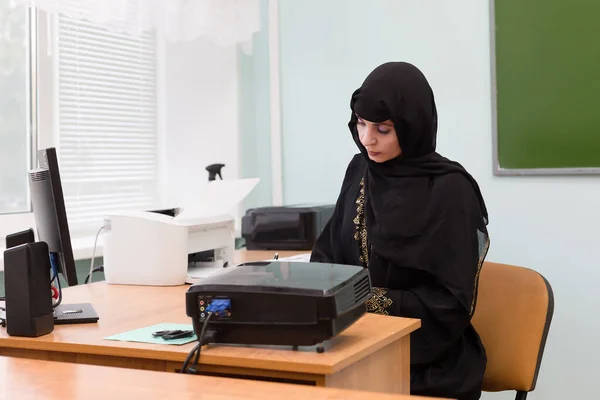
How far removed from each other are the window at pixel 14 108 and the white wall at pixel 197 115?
0.71m

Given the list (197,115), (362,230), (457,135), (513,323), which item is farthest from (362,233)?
(197,115)

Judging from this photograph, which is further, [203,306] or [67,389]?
[203,306]

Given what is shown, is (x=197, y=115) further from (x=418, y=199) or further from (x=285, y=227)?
(x=418, y=199)

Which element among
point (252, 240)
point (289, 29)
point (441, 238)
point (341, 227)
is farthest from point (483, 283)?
point (289, 29)

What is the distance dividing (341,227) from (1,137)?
1.35m

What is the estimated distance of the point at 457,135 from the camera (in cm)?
302

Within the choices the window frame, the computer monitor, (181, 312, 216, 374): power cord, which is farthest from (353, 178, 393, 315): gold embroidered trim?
the window frame

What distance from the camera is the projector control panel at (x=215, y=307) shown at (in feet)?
4.60

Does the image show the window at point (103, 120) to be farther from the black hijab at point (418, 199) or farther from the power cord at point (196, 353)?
the power cord at point (196, 353)

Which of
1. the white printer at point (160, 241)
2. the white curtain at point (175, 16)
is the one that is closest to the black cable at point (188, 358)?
the white printer at point (160, 241)

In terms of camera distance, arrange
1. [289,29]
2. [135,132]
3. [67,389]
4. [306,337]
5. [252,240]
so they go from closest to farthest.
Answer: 1. [67,389]
2. [306,337]
3. [252,240]
4. [135,132]
5. [289,29]

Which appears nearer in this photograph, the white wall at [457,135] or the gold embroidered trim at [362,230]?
the gold embroidered trim at [362,230]

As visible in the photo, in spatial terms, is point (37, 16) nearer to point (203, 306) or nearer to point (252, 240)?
point (252, 240)

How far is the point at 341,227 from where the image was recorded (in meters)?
2.18
